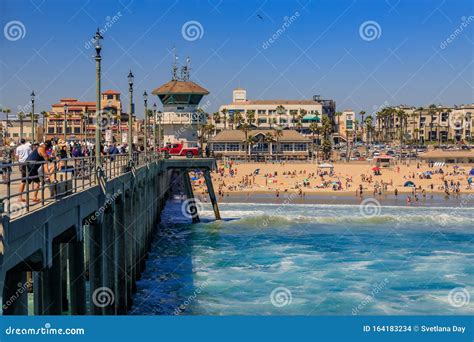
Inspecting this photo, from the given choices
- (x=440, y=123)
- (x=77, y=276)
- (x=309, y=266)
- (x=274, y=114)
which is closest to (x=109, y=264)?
(x=77, y=276)

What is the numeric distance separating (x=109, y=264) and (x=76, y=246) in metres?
5.61

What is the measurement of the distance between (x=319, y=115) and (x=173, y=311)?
4714 inches

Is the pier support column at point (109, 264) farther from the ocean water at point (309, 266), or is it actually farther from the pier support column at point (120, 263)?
the ocean water at point (309, 266)

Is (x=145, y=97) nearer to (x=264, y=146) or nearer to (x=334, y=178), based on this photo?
(x=334, y=178)

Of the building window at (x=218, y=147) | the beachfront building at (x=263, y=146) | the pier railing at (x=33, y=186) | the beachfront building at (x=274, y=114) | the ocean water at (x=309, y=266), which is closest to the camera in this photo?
the pier railing at (x=33, y=186)

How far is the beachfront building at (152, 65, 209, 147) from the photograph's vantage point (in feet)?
167

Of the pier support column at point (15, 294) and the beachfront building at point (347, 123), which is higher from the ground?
the beachfront building at point (347, 123)

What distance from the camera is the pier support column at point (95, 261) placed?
18156mm

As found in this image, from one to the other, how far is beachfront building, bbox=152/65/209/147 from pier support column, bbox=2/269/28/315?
38.3 metres

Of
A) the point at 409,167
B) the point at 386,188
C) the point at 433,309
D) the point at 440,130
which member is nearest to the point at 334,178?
the point at 386,188

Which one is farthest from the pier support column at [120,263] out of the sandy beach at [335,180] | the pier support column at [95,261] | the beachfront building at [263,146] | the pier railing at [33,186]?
the beachfront building at [263,146]

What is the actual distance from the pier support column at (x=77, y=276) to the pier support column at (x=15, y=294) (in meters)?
2.39

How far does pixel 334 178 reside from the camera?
275 feet

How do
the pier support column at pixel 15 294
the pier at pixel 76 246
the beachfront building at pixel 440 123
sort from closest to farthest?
the pier at pixel 76 246
the pier support column at pixel 15 294
the beachfront building at pixel 440 123
